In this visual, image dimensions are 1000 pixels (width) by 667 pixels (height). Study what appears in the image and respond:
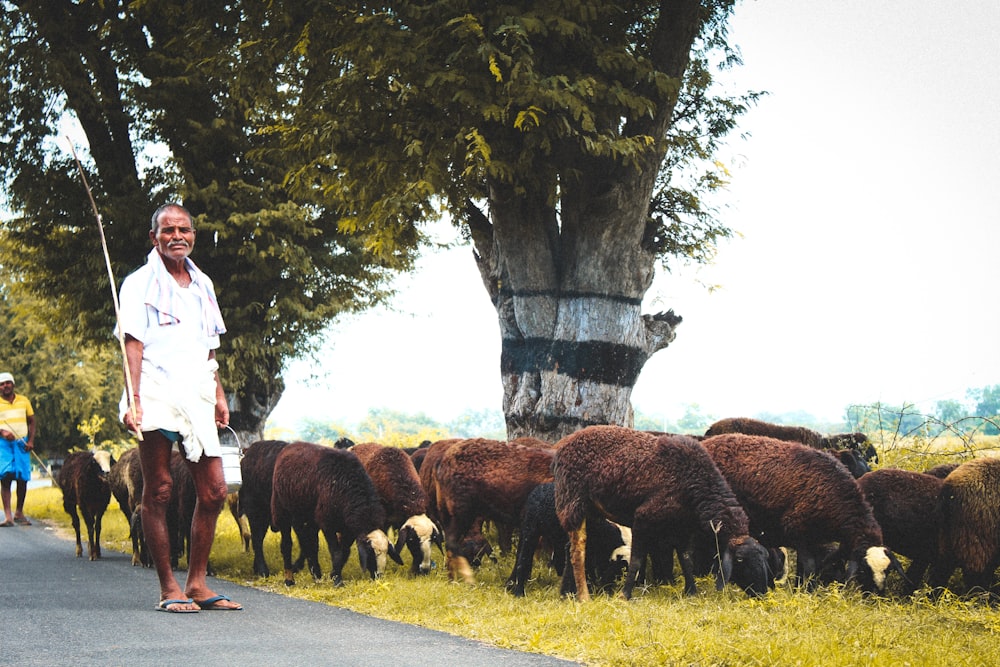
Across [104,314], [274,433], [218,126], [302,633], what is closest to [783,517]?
[302,633]

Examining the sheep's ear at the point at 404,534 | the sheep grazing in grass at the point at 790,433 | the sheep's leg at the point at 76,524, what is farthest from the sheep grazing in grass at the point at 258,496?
the sheep grazing in grass at the point at 790,433

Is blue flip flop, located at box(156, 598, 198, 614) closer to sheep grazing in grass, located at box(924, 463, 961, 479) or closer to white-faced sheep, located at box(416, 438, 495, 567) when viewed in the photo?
white-faced sheep, located at box(416, 438, 495, 567)

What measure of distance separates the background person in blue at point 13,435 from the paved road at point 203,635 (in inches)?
328

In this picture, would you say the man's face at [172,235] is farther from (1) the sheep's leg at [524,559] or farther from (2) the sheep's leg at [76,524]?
(2) the sheep's leg at [76,524]

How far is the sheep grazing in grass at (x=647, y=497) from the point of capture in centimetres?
891

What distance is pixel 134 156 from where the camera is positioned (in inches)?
905

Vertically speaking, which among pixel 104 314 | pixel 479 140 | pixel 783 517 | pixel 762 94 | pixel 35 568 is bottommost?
pixel 35 568

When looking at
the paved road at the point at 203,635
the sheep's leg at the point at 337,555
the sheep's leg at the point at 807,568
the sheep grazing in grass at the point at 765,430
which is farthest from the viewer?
the sheep grazing in grass at the point at 765,430

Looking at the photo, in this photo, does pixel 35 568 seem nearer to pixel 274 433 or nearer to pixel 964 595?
pixel 964 595

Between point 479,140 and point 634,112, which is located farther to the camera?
point 634,112

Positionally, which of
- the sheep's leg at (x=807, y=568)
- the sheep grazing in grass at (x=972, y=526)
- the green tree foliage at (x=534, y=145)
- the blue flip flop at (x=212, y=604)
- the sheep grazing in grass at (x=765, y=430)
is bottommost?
the blue flip flop at (x=212, y=604)

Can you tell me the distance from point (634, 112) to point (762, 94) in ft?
11.4

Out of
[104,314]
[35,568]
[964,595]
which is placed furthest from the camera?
[104,314]

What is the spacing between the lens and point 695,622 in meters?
7.57
